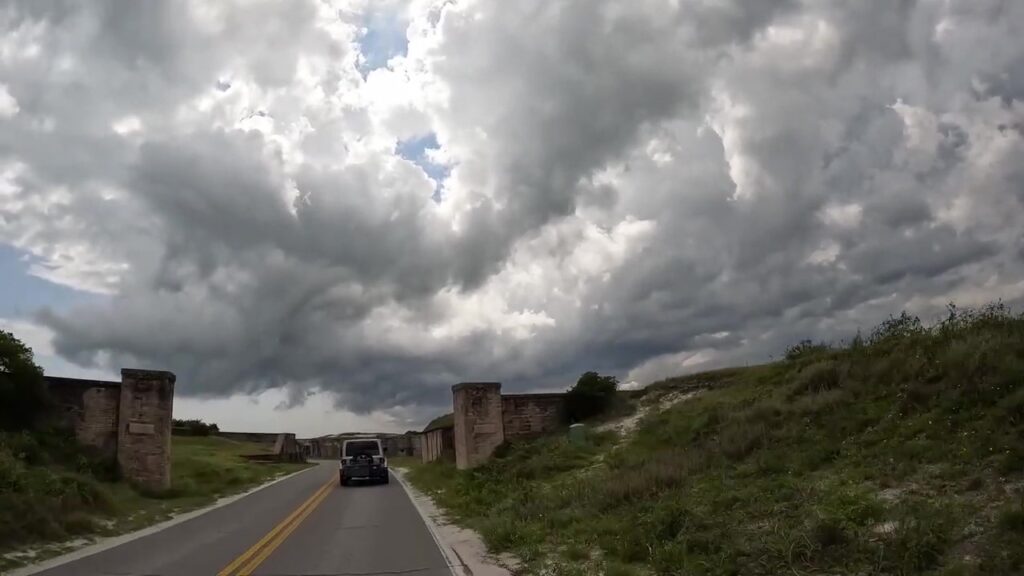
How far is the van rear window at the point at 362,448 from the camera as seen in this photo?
3694 centimetres

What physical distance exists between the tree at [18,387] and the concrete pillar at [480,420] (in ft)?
51.0

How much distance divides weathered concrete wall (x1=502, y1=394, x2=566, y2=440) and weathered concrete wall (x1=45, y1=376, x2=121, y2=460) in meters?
15.1

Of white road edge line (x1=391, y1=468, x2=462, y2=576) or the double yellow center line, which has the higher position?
the double yellow center line

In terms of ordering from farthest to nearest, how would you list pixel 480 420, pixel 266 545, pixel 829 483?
pixel 480 420 < pixel 266 545 < pixel 829 483

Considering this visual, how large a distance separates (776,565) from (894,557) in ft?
4.05

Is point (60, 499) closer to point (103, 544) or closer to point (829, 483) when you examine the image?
point (103, 544)

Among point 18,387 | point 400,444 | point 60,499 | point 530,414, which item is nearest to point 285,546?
point 60,499

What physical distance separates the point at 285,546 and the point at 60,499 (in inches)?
277

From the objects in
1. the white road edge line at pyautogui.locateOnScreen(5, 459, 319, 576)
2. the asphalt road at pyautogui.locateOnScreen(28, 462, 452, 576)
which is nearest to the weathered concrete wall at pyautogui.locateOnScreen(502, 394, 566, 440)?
the asphalt road at pyautogui.locateOnScreen(28, 462, 452, 576)

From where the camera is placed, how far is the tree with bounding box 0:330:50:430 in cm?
2248

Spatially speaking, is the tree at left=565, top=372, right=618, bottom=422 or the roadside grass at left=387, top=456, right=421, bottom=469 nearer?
the tree at left=565, top=372, right=618, bottom=422

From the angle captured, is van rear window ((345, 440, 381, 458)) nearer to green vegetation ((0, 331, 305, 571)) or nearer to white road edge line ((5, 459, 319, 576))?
green vegetation ((0, 331, 305, 571))

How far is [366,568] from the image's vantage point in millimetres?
11352

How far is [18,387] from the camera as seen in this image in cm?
2288
